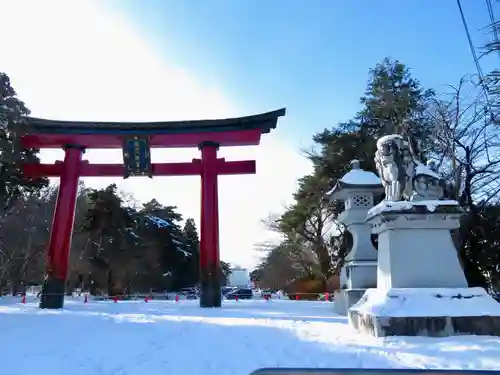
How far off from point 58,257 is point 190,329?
30.6 feet

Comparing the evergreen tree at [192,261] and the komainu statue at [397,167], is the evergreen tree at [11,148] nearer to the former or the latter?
the komainu statue at [397,167]

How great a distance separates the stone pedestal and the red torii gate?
29.4 ft

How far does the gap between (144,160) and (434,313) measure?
1324 centimetres

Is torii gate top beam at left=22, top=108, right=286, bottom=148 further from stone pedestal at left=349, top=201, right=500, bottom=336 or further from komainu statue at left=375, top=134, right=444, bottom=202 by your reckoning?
stone pedestal at left=349, top=201, right=500, bottom=336

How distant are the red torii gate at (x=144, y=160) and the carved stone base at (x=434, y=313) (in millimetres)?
9730

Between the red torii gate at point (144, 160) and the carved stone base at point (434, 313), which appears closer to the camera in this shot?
the carved stone base at point (434, 313)

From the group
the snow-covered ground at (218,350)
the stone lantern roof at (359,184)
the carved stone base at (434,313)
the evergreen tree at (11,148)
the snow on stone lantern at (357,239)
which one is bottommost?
the snow-covered ground at (218,350)

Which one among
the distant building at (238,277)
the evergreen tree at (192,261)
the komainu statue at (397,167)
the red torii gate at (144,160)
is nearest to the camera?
the komainu statue at (397,167)

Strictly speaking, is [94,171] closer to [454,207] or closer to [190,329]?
[190,329]

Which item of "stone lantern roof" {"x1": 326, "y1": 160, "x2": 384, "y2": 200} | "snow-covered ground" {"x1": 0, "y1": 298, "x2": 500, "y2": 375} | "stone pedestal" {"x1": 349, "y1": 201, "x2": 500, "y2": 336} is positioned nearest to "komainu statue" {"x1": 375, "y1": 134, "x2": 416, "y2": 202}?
"stone pedestal" {"x1": 349, "y1": 201, "x2": 500, "y2": 336}

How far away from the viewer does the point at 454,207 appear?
6938 millimetres

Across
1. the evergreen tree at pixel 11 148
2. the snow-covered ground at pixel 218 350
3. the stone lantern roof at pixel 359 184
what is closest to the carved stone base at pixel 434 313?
the snow-covered ground at pixel 218 350

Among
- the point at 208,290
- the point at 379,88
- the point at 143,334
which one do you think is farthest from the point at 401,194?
the point at 379,88

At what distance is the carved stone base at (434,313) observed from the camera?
615 centimetres
